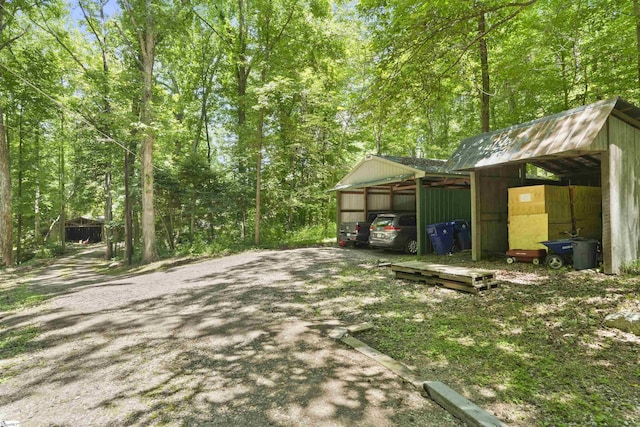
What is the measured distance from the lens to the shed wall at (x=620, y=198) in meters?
6.32

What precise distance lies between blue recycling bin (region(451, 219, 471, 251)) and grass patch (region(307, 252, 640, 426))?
4012mm

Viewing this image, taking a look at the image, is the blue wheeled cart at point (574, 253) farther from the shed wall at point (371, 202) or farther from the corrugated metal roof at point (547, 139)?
the shed wall at point (371, 202)

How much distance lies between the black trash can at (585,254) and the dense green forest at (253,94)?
4.78m

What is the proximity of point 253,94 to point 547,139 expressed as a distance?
13.4 m

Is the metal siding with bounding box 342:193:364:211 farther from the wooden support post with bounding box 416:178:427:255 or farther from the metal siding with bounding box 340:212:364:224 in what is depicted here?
the wooden support post with bounding box 416:178:427:255

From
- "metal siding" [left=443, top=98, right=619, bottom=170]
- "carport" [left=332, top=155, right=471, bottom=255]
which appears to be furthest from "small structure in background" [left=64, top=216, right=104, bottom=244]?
"metal siding" [left=443, top=98, right=619, bottom=170]

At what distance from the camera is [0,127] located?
1280 centimetres

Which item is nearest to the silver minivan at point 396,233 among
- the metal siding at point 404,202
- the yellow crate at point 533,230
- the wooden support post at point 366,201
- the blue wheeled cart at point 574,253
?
the yellow crate at point 533,230

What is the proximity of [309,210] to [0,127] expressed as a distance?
52.6 feet

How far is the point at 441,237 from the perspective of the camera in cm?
1044

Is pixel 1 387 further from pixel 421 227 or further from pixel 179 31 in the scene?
pixel 179 31

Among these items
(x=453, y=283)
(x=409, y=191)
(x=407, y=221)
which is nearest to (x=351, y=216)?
(x=409, y=191)

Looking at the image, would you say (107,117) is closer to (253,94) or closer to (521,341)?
(253,94)

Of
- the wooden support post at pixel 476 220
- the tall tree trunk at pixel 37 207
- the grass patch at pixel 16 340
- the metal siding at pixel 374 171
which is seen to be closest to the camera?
the grass patch at pixel 16 340
